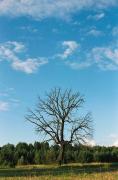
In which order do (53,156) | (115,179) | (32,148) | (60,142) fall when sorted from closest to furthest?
(115,179) → (60,142) → (53,156) → (32,148)

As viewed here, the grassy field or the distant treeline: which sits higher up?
the distant treeline

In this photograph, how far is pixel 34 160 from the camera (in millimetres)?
75875

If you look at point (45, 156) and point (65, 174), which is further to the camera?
point (45, 156)

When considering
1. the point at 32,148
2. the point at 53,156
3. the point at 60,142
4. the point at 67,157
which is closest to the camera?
the point at 60,142

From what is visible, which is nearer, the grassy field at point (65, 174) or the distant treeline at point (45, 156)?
the grassy field at point (65, 174)

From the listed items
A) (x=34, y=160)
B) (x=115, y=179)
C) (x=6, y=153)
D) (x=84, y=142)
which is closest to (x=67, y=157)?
(x=34, y=160)

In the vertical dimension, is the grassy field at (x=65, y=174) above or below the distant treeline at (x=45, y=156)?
below

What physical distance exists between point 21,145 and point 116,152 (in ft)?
60.2

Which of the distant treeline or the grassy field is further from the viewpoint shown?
the distant treeline

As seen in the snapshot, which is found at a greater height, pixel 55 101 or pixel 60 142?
pixel 55 101

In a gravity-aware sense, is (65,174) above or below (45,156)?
below

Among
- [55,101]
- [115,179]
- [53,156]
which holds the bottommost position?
[115,179]

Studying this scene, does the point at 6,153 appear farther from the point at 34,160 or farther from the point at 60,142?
the point at 60,142

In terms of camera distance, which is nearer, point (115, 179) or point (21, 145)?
point (115, 179)
